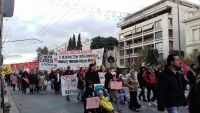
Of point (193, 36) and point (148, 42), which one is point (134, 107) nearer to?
point (193, 36)

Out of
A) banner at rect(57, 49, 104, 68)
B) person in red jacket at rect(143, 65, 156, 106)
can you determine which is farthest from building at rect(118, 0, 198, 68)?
person in red jacket at rect(143, 65, 156, 106)

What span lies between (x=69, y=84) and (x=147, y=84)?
14.9ft

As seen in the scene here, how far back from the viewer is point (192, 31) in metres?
77.1

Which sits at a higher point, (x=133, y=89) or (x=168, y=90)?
(x=168, y=90)

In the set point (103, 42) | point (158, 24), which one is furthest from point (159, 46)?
point (103, 42)

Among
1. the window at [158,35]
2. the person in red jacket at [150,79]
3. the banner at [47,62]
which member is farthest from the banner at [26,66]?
the window at [158,35]

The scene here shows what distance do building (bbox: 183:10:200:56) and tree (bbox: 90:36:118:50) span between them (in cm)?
3167

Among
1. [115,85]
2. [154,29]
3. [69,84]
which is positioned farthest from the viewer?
[154,29]

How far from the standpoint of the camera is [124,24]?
113688 millimetres

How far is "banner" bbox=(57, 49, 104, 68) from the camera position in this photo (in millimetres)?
24094

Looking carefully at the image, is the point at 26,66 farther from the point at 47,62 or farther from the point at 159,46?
the point at 159,46

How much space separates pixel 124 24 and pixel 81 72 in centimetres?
9252

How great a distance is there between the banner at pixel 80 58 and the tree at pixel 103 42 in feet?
261

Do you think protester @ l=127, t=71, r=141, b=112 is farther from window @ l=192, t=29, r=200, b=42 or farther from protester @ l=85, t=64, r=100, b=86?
window @ l=192, t=29, r=200, b=42
